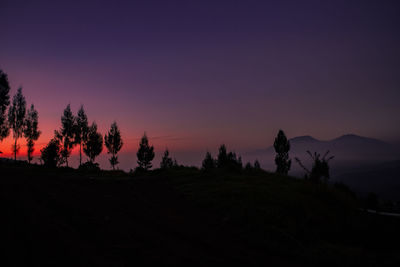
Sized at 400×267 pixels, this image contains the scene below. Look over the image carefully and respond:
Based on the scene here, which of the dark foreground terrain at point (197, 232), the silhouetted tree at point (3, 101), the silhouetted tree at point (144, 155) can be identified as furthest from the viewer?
the silhouetted tree at point (144, 155)

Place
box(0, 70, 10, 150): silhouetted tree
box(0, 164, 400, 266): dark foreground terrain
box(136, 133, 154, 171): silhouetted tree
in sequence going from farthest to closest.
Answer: box(136, 133, 154, 171): silhouetted tree → box(0, 70, 10, 150): silhouetted tree → box(0, 164, 400, 266): dark foreground terrain

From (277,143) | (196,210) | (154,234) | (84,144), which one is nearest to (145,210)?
(196,210)

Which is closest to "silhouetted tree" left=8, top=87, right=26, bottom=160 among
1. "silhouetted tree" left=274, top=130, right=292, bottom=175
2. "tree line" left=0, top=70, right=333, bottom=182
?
"tree line" left=0, top=70, right=333, bottom=182

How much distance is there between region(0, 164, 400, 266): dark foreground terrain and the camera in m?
4.28

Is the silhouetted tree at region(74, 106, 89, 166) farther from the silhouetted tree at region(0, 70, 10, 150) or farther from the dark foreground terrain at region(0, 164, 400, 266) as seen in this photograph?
the dark foreground terrain at region(0, 164, 400, 266)

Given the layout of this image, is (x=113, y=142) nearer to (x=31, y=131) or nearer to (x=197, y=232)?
(x=31, y=131)

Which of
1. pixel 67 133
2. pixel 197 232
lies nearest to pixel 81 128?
pixel 67 133

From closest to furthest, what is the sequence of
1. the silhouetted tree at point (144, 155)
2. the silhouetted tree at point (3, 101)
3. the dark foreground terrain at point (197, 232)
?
1. the dark foreground terrain at point (197, 232)
2. the silhouetted tree at point (3, 101)
3. the silhouetted tree at point (144, 155)

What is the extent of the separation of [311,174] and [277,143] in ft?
185

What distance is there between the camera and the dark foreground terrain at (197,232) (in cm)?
428

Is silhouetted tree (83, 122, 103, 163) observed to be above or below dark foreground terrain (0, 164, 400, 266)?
above

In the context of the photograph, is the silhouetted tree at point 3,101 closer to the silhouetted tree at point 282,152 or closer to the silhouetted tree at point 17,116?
the silhouetted tree at point 17,116

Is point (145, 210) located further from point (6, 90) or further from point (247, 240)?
point (6, 90)

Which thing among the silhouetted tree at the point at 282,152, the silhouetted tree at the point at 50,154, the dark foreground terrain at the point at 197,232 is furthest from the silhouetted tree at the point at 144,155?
the dark foreground terrain at the point at 197,232
